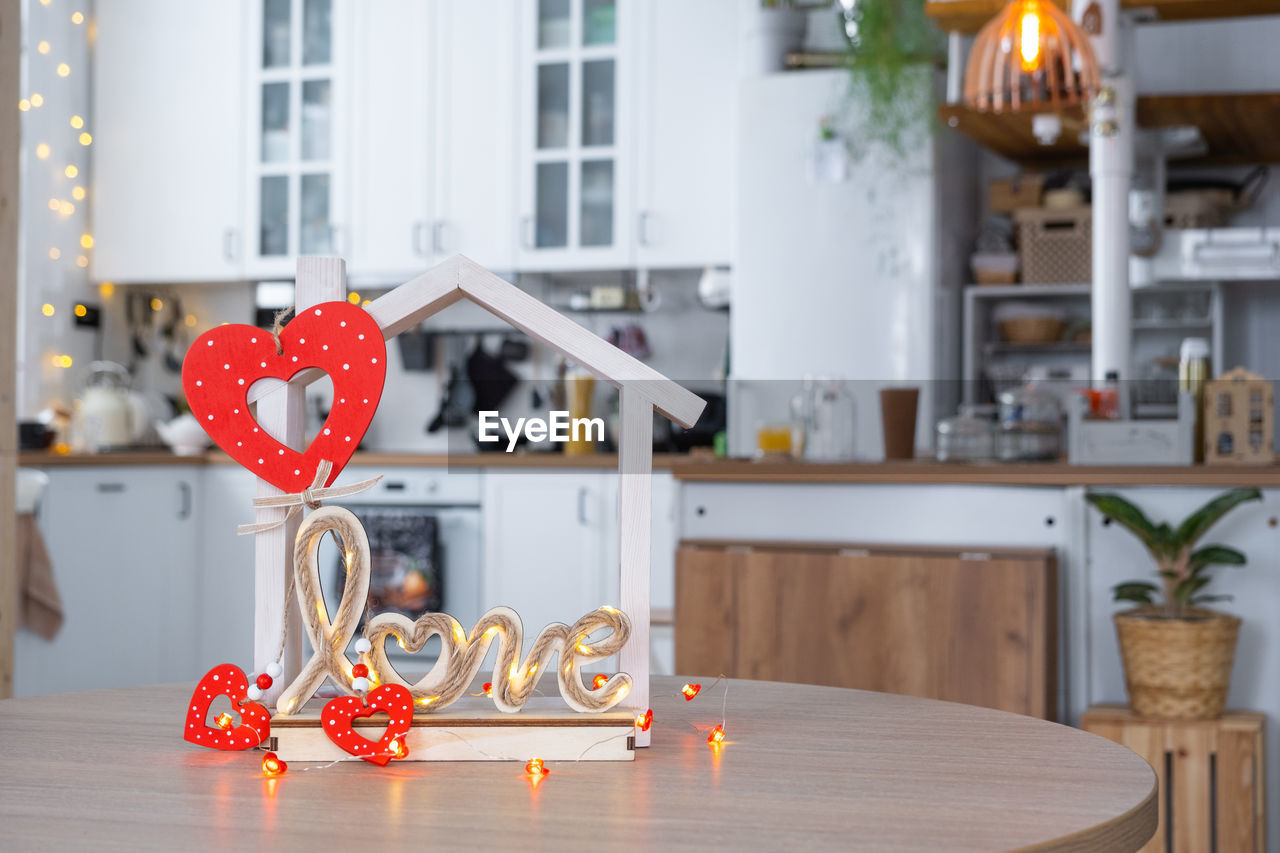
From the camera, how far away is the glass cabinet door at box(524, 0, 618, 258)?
4.63 m

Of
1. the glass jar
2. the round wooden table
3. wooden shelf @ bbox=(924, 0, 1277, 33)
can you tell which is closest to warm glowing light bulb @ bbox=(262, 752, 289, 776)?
the round wooden table

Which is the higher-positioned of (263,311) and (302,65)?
(302,65)

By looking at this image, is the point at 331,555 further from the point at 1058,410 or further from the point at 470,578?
the point at 470,578

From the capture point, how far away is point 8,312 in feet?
6.30

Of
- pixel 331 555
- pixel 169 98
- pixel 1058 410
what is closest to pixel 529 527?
pixel 1058 410

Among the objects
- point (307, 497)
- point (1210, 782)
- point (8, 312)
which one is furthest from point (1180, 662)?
point (8, 312)

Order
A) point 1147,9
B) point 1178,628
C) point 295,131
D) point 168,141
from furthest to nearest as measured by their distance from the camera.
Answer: point 168,141
point 295,131
point 1147,9
point 1178,628

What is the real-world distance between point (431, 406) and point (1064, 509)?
2.94m

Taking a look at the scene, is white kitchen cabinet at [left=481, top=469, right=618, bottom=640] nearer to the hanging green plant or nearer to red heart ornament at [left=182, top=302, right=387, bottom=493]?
the hanging green plant

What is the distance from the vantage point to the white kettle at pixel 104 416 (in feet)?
15.3

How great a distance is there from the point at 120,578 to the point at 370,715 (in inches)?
140

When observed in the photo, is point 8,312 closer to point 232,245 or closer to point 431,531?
point 431,531

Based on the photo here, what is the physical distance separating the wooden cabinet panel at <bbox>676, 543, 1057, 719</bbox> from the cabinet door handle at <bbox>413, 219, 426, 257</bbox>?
236 centimetres

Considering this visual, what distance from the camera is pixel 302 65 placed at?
16.1 ft
